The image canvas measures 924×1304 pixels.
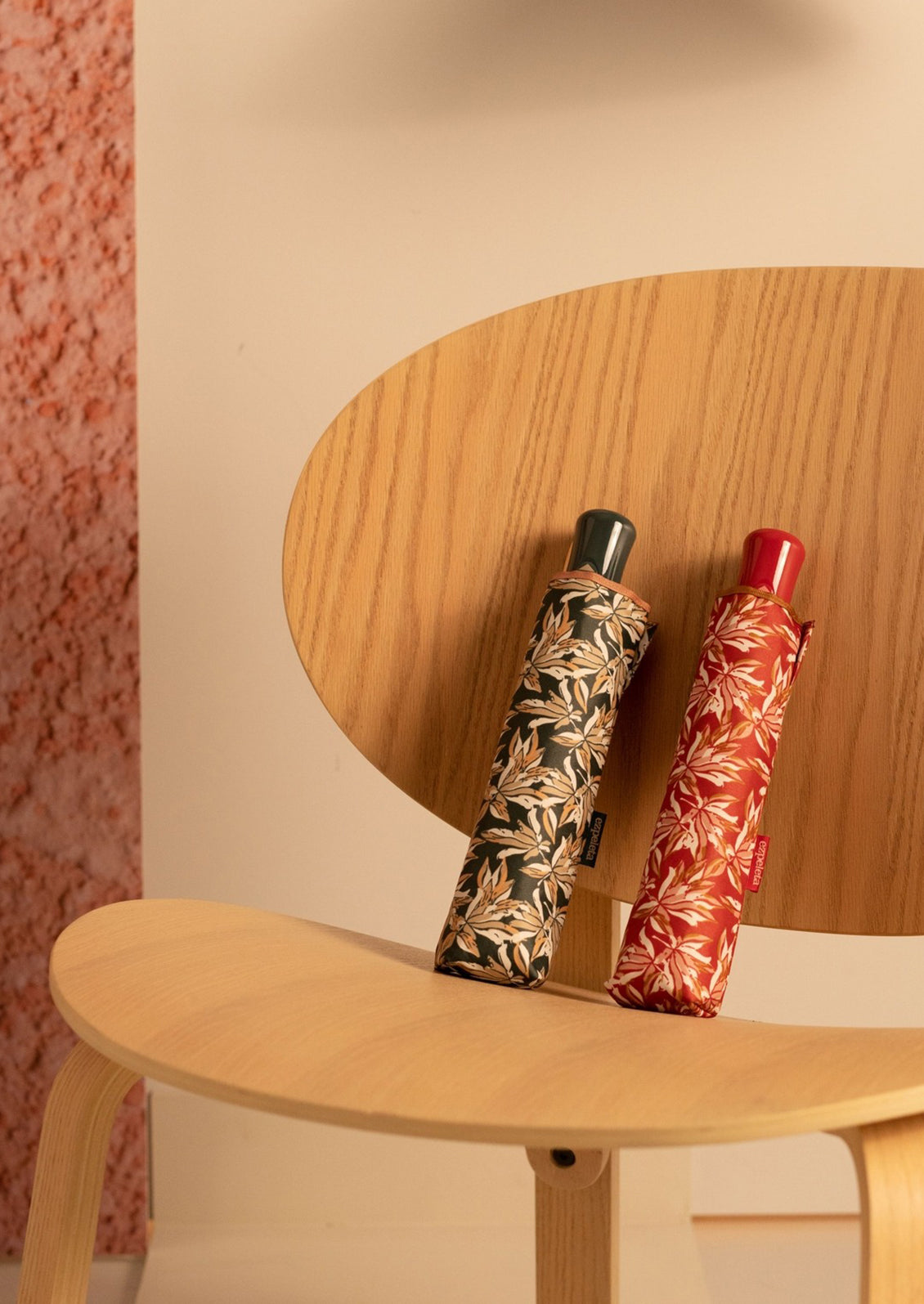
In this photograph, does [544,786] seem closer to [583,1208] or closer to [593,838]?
[593,838]

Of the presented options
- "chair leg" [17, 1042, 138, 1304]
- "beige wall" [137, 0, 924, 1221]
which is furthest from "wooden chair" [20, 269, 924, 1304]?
"beige wall" [137, 0, 924, 1221]

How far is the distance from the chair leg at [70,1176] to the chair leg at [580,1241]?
25cm

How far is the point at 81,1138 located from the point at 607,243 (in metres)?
0.69

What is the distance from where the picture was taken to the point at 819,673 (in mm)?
567

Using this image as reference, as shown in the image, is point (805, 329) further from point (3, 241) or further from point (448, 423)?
point (3, 241)

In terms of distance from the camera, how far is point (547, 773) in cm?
51

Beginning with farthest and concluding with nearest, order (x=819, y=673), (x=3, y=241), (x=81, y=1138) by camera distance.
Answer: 1. (x=3, y=241)
2. (x=819, y=673)
3. (x=81, y=1138)

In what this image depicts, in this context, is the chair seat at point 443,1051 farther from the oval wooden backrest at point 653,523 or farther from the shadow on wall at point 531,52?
the shadow on wall at point 531,52

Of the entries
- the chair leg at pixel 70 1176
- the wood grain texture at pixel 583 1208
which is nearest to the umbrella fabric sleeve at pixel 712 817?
the wood grain texture at pixel 583 1208

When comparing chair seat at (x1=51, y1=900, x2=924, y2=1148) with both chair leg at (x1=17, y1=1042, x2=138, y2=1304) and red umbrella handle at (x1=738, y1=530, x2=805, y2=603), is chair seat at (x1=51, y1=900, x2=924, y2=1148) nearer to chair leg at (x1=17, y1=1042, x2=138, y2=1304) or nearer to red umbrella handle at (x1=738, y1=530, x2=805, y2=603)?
chair leg at (x1=17, y1=1042, x2=138, y2=1304)

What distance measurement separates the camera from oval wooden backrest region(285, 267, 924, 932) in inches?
22.0

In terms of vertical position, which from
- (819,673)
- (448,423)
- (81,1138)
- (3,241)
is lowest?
(81,1138)

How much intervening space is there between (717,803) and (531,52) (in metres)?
0.62

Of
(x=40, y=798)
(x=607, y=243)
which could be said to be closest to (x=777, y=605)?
(x=607, y=243)
